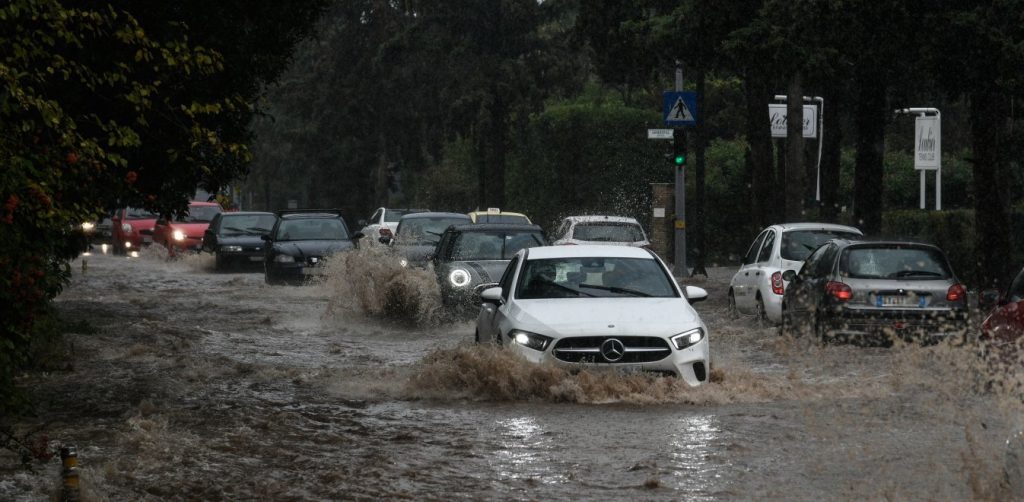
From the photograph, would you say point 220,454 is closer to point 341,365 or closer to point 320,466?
point 320,466

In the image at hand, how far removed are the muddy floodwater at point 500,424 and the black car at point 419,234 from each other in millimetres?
6725

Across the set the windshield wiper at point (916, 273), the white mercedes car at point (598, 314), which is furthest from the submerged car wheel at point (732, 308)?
the white mercedes car at point (598, 314)

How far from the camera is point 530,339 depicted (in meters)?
13.2

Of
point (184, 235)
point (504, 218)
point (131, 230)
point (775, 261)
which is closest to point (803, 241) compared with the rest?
point (775, 261)

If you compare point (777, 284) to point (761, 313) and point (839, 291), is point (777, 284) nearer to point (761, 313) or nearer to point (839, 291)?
point (761, 313)

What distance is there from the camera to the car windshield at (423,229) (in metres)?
28.4

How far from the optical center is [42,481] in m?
9.91

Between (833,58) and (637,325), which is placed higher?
(833,58)

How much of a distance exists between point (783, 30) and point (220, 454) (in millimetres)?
17010

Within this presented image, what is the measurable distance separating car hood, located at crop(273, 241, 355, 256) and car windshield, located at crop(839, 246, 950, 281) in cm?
1524

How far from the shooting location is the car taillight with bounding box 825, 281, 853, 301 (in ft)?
58.8

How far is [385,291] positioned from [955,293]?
9.10 m

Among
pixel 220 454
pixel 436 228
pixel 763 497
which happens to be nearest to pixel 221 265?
pixel 436 228

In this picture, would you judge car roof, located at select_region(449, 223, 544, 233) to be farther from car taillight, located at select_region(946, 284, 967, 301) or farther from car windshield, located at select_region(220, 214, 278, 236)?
car windshield, located at select_region(220, 214, 278, 236)
